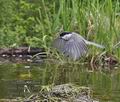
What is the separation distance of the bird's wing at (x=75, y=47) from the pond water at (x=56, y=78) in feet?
0.92

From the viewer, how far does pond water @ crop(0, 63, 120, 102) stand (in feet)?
19.0

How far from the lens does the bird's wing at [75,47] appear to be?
665cm

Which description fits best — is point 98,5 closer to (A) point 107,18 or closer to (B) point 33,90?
(A) point 107,18

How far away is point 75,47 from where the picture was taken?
664cm

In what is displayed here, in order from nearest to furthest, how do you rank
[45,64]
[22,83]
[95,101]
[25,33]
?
1. [95,101]
2. [22,83]
3. [45,64]
4. [25,33]

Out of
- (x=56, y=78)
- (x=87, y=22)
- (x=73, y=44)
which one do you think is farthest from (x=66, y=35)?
(x=87, y=22)

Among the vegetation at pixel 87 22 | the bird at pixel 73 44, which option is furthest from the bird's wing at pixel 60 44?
the vegetation at pixel 87 22

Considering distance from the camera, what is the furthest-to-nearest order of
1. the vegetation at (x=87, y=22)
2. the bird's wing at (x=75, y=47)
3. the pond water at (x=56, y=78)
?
the vegetation at (x=87, y=22) → the bird's wing at (x=75, y=47) → the pond water at (x=56, y=78)

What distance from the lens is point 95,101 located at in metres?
5.37

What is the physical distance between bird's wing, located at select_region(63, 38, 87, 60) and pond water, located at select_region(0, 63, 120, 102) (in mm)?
281

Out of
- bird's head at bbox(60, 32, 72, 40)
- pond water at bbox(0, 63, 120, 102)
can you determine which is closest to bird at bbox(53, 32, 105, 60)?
bird's head at bbox(60, 32, 72, 40)

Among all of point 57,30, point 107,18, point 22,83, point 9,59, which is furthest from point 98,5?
point 22,83

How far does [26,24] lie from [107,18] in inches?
135

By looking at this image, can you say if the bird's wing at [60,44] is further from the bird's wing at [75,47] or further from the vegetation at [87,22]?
the vegetation at [87,22]
